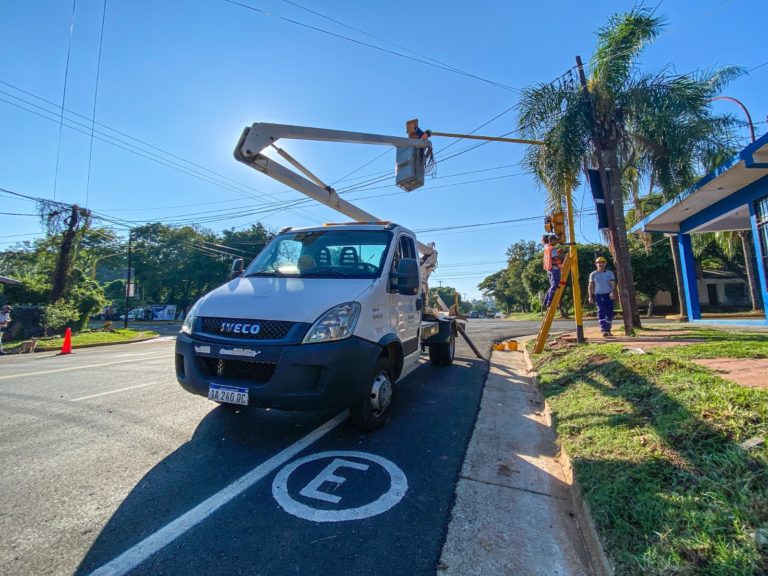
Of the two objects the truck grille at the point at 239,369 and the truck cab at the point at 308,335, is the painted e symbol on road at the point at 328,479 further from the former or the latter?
the truck grille at the point at 239,369

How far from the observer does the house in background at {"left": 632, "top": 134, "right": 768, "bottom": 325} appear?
8.24m

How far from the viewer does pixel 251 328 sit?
326 cm

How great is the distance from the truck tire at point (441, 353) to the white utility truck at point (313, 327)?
2161mm

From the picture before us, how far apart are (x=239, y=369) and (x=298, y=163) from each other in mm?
4560

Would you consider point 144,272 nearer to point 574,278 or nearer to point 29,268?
point 29,268

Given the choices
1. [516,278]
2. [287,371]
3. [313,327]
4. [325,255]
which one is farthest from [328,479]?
[516,278]

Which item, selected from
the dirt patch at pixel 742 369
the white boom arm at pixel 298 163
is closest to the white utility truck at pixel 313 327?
the white boom arm at pixel 298 163

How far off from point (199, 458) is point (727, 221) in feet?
53.7

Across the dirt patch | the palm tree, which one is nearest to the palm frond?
the palm tree

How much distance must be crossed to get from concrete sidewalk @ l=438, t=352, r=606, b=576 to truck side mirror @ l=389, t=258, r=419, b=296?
170cm

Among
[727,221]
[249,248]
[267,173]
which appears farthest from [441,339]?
[249,248]

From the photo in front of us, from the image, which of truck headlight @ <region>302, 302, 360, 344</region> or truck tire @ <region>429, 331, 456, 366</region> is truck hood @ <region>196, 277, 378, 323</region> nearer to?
truck headlight @ <region>302, 302, 360, 344</region>

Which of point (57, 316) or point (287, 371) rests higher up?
point (57, 316)

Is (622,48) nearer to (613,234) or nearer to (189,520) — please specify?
(613,234)
